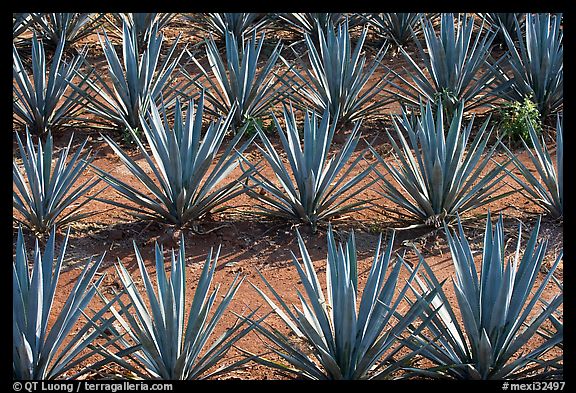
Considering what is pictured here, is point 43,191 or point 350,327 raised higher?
point 43,191

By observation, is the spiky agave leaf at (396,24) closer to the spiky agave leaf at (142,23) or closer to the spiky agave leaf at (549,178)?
the spiky agave leaf at (142,23)

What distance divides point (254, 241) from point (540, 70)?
2.65m

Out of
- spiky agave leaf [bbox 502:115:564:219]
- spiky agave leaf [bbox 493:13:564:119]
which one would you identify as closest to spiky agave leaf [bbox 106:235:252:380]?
spiky agave leaf [bbox 502:115:564:219]

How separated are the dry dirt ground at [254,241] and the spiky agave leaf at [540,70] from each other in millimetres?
1174

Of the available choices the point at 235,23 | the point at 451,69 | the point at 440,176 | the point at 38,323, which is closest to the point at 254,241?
the point at 440,176

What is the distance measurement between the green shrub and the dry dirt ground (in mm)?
750

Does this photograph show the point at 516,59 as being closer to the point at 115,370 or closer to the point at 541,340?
the point at 541,340

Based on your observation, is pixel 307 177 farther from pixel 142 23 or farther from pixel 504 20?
pixel 504 20

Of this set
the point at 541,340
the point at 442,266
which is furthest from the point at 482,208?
the point at 541,340

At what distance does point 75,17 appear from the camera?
7.36 m

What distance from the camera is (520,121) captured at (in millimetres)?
5828

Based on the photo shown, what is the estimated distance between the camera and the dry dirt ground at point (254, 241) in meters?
4.45

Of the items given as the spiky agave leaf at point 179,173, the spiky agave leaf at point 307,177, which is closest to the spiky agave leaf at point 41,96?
the spiky agave leaf at point 179,173

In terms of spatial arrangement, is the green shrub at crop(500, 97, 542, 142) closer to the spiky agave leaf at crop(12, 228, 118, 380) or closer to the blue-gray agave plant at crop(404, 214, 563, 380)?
the blue-gray agave plant at crop(404, 214, 563, 380)
